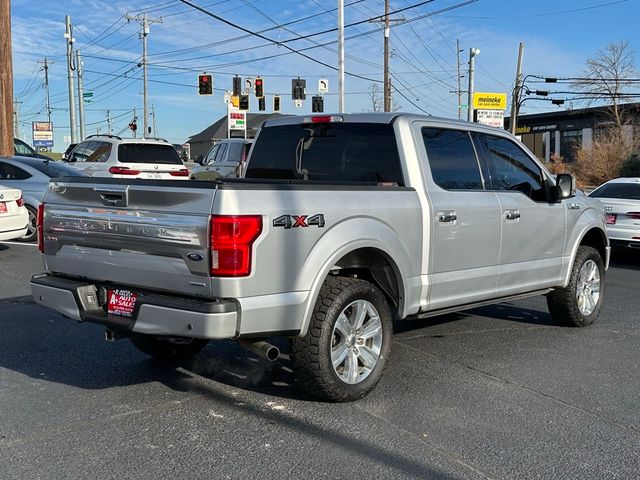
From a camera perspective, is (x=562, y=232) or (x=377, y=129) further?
(x=562, y=232)

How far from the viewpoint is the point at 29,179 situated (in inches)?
494

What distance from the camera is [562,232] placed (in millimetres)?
6473

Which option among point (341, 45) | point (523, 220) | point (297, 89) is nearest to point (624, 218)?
point (523, 220)

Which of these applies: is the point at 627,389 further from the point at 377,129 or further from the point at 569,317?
the point at 377,129

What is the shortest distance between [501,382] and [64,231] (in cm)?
345

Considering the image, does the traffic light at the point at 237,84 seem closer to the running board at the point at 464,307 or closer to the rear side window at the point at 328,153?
the rear side window at the point at 328,153

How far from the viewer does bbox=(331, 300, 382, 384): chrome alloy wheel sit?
448 cm

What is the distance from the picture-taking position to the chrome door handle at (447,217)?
5.09 metres

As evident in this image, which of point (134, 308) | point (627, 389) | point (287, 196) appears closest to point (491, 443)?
point (627, 389)

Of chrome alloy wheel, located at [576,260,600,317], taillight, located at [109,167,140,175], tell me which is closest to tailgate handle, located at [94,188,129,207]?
chrome alloy wheel, located at [576,260,600,317]

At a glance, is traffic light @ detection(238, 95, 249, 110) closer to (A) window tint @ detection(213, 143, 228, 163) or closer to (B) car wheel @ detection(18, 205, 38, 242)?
(A) window tint @ detection(213, 143, 228, 163)

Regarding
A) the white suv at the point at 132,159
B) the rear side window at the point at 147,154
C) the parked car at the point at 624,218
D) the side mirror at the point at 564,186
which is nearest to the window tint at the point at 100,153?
the white suv at the point at 132,159

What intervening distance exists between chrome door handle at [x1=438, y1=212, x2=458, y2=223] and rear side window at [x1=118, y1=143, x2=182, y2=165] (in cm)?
1227

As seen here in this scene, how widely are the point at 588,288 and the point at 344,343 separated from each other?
12.2 ft
